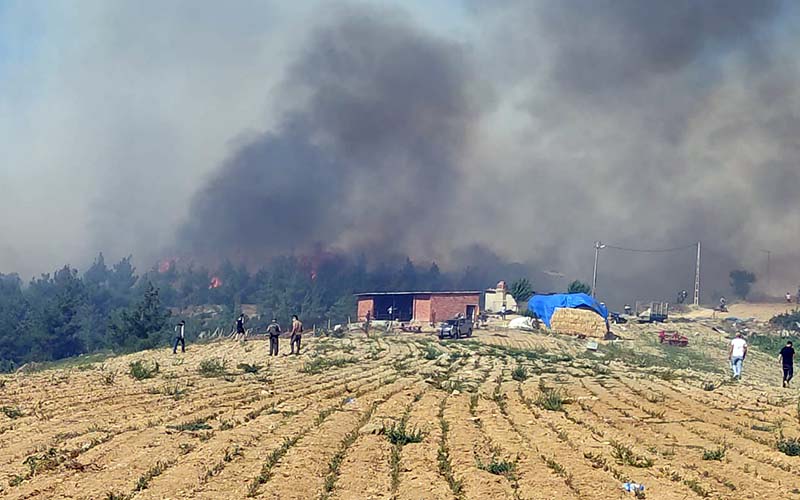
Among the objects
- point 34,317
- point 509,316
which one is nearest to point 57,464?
point 509,316

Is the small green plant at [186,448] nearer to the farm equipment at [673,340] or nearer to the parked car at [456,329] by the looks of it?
the parked car at [456,329]

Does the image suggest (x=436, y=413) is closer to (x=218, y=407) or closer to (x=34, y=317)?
(x=218, y=407)

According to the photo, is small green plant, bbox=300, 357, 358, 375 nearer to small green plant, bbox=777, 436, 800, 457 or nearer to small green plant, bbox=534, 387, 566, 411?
small green plant, bbox=534, 387, 566, 411

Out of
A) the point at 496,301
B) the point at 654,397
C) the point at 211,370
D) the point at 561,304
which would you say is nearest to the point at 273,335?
the point at 211,370

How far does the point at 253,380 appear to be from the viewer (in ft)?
61.5

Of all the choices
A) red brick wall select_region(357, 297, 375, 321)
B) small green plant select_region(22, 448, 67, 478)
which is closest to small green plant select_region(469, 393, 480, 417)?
small green plant select_region(22, 448, 67, 478)

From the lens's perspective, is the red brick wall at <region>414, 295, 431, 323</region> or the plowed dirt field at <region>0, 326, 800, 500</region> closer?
the plowed dirt field at <region>0, 326, 800, 500</region>

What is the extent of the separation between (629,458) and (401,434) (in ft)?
10.3

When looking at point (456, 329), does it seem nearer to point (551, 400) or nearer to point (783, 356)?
point (783, 356)

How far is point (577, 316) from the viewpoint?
1658 inches

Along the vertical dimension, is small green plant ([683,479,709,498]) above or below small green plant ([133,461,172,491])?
above

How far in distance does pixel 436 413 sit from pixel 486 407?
4.85ft

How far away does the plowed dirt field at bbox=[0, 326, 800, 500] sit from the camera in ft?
26.7

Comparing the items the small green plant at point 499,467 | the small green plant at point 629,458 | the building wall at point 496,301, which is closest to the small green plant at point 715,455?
the small green plant at point 629,458
